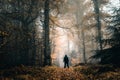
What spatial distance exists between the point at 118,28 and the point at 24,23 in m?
8.55

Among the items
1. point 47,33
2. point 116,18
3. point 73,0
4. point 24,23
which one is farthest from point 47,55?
point 73,0

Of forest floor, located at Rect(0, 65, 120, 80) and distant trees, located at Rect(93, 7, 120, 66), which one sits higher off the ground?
distant trees, located at Rect(93, 7, 120, 66)

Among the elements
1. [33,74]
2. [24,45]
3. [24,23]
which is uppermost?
[24,23]

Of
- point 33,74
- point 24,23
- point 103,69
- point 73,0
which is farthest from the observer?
point 73,0

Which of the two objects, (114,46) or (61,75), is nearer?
(61,75)

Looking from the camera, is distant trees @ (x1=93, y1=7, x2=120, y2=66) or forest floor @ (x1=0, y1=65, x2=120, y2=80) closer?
forest floor @ (x1=0, y1=65, x2=120, y2=80)

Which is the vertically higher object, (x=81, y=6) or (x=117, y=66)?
(x=81, y=6)

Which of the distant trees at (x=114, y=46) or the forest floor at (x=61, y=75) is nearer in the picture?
the forest floor at (x=61, y=75)

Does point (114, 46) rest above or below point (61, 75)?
above

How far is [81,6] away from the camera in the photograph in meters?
46.5

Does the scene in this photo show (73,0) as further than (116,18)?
Yes

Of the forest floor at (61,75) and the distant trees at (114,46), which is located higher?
the distant trees at (114,46)

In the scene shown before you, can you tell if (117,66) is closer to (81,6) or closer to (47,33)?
(47,33)

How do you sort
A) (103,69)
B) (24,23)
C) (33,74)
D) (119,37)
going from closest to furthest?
(33,74), (103,69), (119,37), (24,23)
